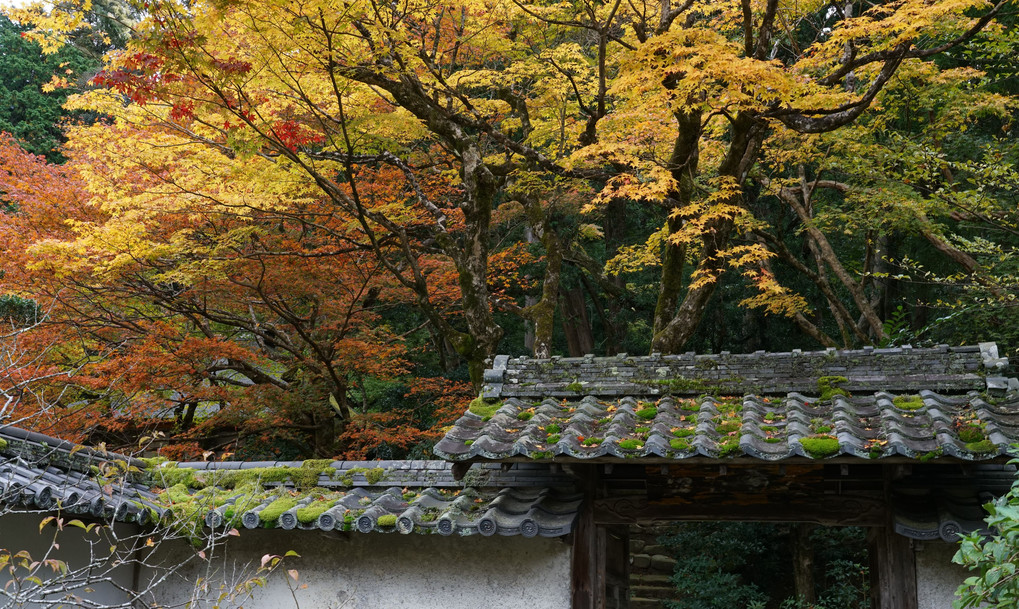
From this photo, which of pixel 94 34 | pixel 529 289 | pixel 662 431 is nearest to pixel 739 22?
pixel 529 289

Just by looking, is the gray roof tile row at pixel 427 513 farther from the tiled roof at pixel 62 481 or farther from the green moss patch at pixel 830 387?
the green moss patch at pixel 830 387

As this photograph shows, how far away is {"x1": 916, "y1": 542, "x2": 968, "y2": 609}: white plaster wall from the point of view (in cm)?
548

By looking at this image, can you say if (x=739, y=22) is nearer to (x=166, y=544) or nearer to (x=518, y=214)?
(x=518, y=214)

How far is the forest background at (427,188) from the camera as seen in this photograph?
8.95 m

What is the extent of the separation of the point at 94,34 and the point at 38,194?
13512 millimetres

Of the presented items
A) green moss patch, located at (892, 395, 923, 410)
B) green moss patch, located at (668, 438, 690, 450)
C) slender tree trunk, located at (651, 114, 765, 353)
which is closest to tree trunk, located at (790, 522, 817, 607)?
slender tree trunk, located at (651, 114, 765, 353)

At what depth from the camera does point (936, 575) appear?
18.1 ft

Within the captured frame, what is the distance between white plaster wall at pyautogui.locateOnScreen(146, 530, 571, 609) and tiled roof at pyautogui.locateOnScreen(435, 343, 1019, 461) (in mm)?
1114

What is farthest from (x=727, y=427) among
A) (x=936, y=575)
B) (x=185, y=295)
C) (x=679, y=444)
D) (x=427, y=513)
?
(x=185, y=295)

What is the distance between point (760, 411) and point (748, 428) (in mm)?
552

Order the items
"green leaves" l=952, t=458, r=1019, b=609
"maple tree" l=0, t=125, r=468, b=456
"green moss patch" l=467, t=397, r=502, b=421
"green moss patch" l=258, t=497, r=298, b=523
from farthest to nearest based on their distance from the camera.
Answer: "maple tree" l=0, t=125, r=468, b=456 → "green moss patch" l=467, t=397, r=502, b=421 → "green moss patch" l=258, t=497, r=298, b=523 → "green leaves" l=952, t=458, r=1019, b=609

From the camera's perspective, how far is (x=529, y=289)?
16.3m

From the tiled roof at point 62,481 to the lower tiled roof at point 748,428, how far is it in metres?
2.69

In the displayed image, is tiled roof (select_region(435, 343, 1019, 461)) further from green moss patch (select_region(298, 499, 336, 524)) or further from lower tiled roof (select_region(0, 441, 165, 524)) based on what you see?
lower tiled roof (select_region(0, 441, 165, 524))
